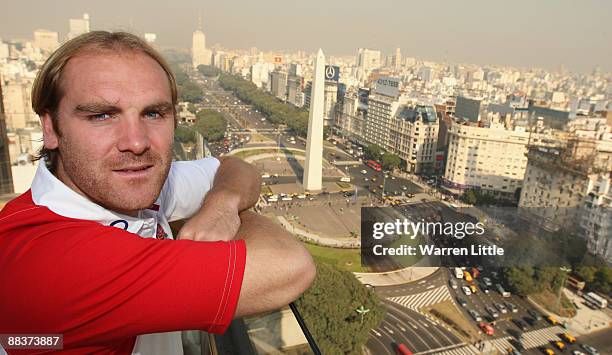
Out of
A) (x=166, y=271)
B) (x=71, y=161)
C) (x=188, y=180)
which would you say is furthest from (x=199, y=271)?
(x=188, y=180)

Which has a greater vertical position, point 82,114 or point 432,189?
point 82,114

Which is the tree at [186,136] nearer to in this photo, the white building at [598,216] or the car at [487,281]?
the car at [487,281]

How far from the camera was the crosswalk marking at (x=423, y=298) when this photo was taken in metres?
5.59

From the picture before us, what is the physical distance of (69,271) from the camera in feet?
0.89

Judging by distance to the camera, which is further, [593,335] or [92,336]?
[593,335]

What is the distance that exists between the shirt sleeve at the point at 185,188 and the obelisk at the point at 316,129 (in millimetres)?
9046

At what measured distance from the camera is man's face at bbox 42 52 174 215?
35cm

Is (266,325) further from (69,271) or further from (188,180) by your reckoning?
(69,271)

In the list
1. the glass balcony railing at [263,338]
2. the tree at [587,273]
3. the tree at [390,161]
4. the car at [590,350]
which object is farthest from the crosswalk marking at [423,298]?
the tree at [390,161]

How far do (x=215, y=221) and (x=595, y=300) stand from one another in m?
7.16

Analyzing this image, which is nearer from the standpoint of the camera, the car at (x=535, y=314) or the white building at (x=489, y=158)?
the car at (x=535, y=314)

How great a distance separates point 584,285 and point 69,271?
25.0ft

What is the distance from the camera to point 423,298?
5.77 meters

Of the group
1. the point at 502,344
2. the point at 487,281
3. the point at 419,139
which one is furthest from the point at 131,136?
the point at 419,139
